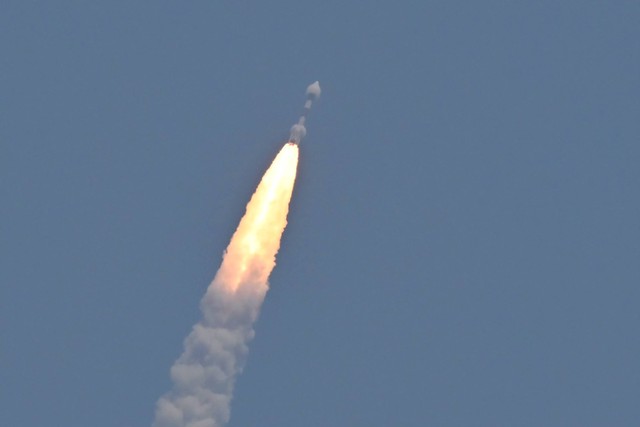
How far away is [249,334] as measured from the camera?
286 feet

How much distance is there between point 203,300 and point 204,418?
8.17 m

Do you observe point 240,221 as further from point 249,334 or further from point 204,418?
point 204,418

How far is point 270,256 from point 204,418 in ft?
39.7

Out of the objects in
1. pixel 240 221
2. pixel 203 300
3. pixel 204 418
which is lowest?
pixel 204 418

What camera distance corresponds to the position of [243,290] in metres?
87.1

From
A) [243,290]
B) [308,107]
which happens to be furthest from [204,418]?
[308,107]

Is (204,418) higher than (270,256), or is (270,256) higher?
(270,256)

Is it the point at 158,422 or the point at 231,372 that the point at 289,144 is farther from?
the point at 158,422

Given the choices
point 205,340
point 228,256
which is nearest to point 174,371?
point 205,340

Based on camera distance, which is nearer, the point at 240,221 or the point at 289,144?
the point at 289,144

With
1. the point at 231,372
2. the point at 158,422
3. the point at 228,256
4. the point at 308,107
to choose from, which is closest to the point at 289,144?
the point at 308,107

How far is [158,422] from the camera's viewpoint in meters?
87.4

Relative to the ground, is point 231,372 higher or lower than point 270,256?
lower

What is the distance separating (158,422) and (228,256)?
1257cm
